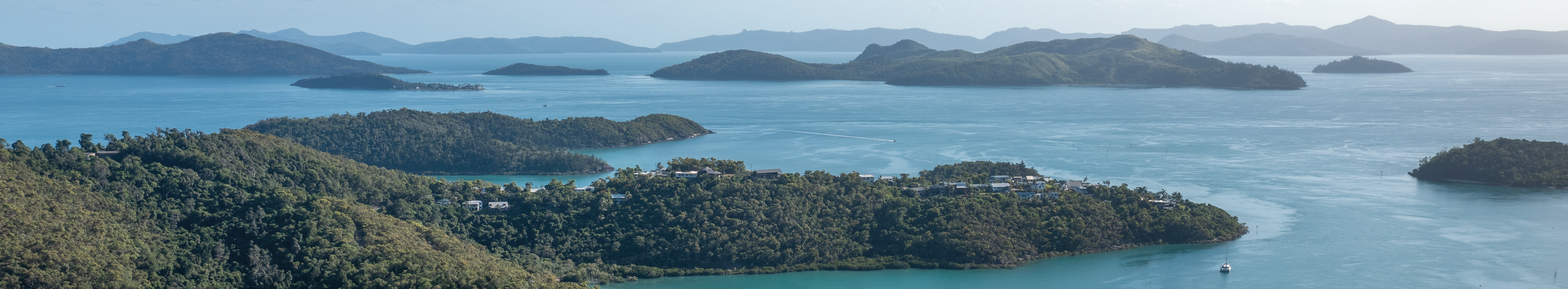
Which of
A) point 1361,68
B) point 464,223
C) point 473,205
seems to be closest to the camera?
point 464,223

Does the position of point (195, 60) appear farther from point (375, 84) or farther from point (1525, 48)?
point (1525, 48)

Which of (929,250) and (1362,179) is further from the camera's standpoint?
(1362,179)

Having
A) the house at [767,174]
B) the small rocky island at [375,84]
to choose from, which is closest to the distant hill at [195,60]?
the small rocky island at [375,84]

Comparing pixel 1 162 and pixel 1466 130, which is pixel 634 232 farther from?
pixel 1466 130

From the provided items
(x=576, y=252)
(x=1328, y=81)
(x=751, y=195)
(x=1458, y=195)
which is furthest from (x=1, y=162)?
(x=1328, y=81)

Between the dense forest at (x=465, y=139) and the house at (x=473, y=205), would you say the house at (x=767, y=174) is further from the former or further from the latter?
the dense forest at (x=465, y=139)

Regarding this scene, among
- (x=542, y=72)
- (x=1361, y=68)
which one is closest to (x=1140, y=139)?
(x=1361, y=68)
